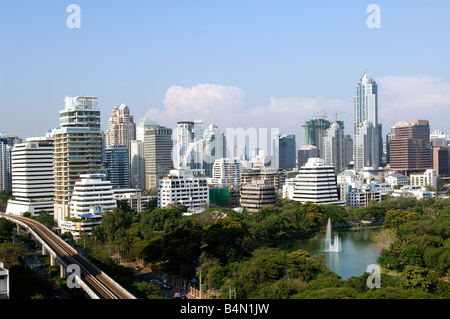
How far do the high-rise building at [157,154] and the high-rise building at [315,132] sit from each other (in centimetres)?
3092

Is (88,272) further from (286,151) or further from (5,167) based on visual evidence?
(286,151)

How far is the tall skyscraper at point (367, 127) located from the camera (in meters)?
73.1

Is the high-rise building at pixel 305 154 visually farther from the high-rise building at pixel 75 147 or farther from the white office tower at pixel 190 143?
the high-rise building at pixel 75 147

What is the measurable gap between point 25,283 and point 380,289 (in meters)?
8.09

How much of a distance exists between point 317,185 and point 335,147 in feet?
144

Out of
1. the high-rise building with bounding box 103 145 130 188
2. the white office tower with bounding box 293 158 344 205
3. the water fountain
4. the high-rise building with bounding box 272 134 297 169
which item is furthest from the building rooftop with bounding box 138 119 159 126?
the water fountain

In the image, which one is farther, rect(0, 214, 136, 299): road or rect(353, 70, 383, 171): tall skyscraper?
rect(353, 70, 383, 171): tall skyscraper

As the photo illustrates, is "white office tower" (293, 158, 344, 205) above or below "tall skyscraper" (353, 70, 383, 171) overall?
below

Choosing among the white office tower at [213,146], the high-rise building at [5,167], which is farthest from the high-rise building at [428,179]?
the high-rise building at [5,167]

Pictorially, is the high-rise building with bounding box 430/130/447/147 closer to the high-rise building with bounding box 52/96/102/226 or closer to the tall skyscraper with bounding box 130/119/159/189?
the tall skyscraper with bounding box 130/119/159/189

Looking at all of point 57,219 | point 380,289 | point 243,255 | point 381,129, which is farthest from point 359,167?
point 380,289

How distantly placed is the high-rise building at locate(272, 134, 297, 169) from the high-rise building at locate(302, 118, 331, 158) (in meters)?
6.40

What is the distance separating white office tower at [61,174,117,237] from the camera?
941 inches

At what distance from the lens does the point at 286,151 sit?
71562mm
